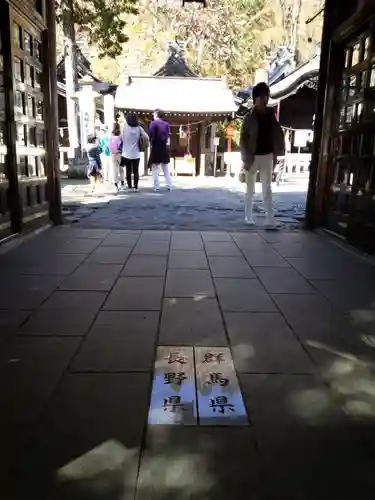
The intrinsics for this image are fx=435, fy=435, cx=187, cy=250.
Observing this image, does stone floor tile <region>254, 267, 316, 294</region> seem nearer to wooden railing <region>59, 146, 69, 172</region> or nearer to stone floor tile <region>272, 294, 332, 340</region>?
stone floor tile <region>272, 294, 332, 340</region>

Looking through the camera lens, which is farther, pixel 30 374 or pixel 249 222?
pixel 249 222

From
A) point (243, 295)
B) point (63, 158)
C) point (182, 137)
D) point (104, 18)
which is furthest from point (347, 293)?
point (63, 158)

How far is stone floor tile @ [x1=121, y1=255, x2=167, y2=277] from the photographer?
10.8ft

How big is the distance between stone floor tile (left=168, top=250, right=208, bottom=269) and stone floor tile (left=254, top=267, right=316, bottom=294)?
1.55 feet

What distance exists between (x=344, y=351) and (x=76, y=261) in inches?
91.7

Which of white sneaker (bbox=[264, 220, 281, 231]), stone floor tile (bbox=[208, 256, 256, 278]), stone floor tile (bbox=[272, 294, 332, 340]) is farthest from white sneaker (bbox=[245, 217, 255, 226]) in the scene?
stone floor tile (bbox=[272, 294, 332, 340])

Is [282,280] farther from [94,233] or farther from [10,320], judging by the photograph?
[94,233]

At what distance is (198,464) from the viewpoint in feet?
4.08

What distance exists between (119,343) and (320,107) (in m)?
4.26

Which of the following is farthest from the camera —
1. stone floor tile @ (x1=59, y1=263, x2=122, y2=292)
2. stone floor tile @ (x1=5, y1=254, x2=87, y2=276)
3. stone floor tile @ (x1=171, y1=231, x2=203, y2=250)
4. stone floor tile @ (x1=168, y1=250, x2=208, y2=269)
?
stone floor tile @ (x1=171, y1=231, x2=203, y2=250)

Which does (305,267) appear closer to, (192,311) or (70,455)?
(192,311)

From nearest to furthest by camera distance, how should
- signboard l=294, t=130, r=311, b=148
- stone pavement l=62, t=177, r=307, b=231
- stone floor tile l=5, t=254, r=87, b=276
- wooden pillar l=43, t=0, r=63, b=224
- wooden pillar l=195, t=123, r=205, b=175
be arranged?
stone floor tile l=5, t=254, r=87, b=276, wooden pillar l=43, t=0, r=63, b=224, stone pavement l=62, t=177, r=307, b=231, signboard l=294, t=130, r=311, b=148, wooden pillar l=195, t=123, r=205, b=175

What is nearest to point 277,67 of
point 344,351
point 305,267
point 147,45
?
point 147,45

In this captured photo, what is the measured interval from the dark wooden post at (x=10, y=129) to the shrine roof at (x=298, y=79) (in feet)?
41.1
